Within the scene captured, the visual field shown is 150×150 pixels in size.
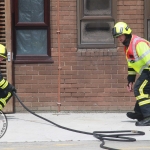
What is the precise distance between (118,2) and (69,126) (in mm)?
3050

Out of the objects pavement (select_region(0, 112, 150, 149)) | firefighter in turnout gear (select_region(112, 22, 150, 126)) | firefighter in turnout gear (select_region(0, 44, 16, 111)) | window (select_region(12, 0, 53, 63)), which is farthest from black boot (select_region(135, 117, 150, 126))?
window (select_region(12, 0, 53, 63))

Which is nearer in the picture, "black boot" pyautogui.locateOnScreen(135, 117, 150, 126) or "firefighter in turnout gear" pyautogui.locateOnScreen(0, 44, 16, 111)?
"firefighter in turnout gear" pyautogui.locateOnScreen(0, 44, 16, 111)

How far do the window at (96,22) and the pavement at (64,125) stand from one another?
1.45 metres

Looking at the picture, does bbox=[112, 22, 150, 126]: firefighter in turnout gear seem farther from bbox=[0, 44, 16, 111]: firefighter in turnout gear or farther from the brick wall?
bbox=[0, 44, 16, 111]: firefighter in turnout gear

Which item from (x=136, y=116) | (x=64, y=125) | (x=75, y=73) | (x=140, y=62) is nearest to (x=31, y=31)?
(x=75, y=73)

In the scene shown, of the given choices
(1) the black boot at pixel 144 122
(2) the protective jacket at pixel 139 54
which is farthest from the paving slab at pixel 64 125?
(2) the protective jacket at pixel 139 54

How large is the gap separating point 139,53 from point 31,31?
9.35ft

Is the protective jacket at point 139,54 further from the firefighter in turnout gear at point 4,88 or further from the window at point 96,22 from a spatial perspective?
the firefighter in turnout gear at point 4,88

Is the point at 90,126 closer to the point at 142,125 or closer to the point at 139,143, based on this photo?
the point at 142,125

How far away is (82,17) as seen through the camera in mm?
12141

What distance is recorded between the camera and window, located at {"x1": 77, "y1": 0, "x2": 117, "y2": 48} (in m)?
12.1

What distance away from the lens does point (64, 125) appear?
1059 cm

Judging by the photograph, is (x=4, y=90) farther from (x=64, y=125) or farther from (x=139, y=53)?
(x=139, y=53)

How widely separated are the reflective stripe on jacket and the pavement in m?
1.08
